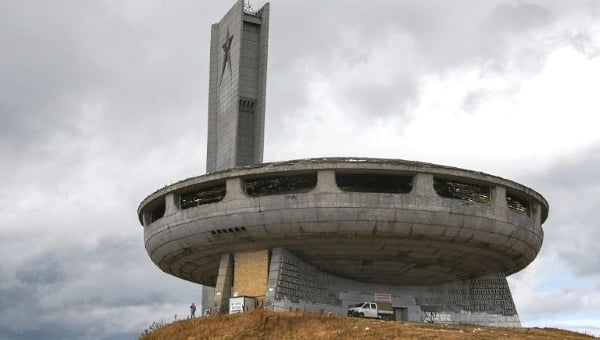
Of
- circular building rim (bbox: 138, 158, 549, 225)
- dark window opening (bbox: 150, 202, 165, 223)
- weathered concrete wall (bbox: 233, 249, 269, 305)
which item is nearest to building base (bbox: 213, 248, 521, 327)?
weathered concrete wall (bbox: 233, 249, 269, 305)

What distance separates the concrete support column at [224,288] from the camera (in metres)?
39.8

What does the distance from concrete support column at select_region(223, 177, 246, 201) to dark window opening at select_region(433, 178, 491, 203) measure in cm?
1097

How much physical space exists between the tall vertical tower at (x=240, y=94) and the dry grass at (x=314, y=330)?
79.5 ft

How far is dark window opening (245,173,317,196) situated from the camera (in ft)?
126

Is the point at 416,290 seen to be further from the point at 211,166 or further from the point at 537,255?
the point at 211,166

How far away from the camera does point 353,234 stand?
3722 cm

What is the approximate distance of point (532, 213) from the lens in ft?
143

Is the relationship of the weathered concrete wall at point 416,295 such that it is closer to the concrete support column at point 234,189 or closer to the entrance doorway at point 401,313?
the entrance doorway at point 401,313

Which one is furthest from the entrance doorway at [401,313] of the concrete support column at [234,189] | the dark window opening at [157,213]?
the dark window opening at [157,213]

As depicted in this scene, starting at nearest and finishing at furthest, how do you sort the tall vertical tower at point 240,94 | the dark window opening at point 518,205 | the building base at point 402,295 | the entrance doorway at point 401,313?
the building base at point 402,295, the dark window opening at point 518,205, the entrance doorway at point 401,313, the tall vertical tower at point 240,94

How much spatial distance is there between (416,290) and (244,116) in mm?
20673

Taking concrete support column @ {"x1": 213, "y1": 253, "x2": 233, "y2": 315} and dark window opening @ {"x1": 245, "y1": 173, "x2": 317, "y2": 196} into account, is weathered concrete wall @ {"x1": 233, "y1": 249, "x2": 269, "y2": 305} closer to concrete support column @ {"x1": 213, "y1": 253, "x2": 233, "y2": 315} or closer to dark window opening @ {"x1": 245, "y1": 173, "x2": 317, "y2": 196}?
concrete support column @ {"x1": 213, "y1": 253, "x2": 233, "y2": 315}

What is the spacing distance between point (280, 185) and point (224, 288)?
6895 millimetres

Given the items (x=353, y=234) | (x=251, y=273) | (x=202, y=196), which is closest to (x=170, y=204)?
(x=202, y=196)
